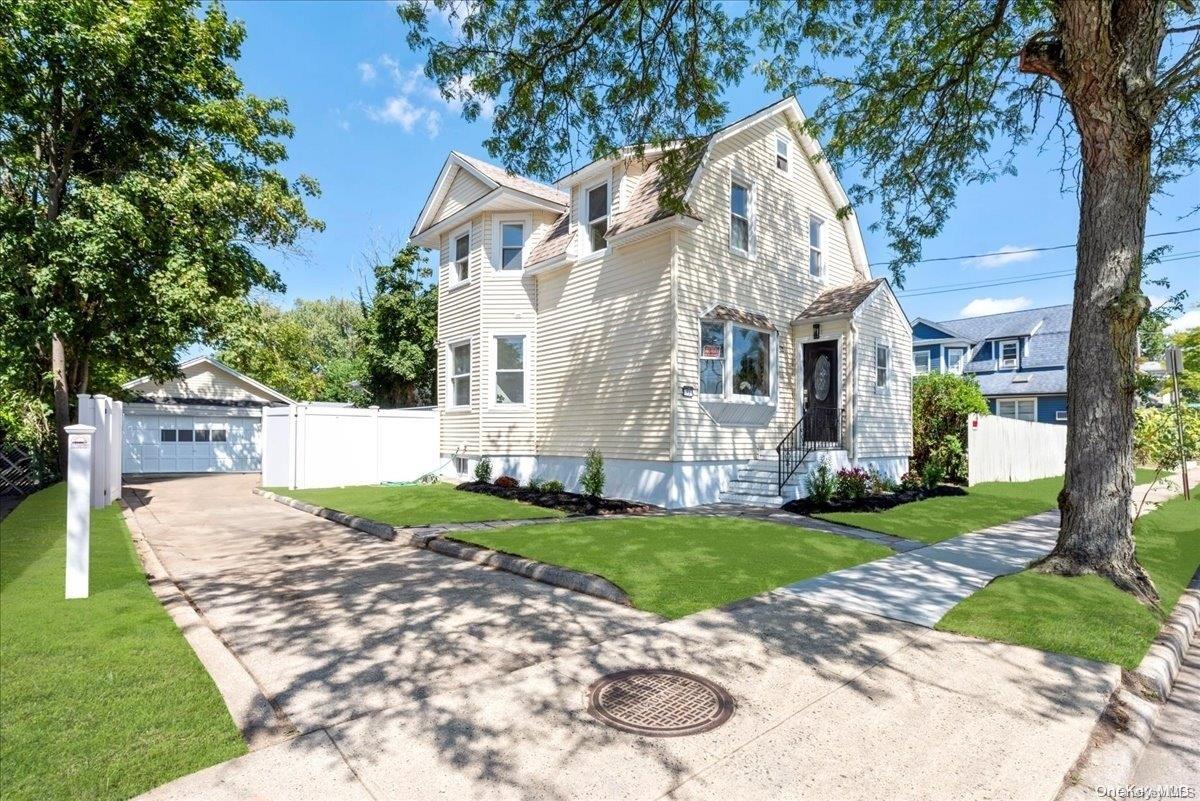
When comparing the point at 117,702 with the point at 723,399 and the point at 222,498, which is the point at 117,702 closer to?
the point at 723,399

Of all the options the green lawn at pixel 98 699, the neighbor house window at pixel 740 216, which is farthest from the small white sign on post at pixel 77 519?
the neighbor house window at pixel 740 216

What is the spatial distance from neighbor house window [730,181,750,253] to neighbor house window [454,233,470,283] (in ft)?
22.6

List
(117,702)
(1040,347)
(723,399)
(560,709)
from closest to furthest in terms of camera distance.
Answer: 1. (117,702)
2. (560,709)
3. (723,399)
4. (1040,347)

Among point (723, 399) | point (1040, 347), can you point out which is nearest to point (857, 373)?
point (723, 399)

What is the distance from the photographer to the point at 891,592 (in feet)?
19.1

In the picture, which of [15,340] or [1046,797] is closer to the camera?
[1046,797]

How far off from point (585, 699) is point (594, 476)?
9.02m

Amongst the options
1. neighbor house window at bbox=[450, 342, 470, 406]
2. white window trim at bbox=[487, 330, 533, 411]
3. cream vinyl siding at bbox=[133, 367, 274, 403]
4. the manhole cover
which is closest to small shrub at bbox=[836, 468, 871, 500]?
white window trim at bbox=[487, 330, 533, 411]

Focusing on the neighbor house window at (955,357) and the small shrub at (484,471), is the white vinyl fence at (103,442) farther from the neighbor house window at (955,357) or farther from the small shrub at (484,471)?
the neighbor house window at (955,357)

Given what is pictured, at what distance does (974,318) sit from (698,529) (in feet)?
121

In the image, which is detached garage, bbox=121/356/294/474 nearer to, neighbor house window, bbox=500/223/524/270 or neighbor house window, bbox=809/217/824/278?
neighbor house window, bbox=500/223/524/270

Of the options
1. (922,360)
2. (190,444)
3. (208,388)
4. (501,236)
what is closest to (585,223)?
(501,236)

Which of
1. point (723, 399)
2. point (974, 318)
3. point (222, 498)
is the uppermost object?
point (974, 318)

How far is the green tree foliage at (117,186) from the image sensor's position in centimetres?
1254
